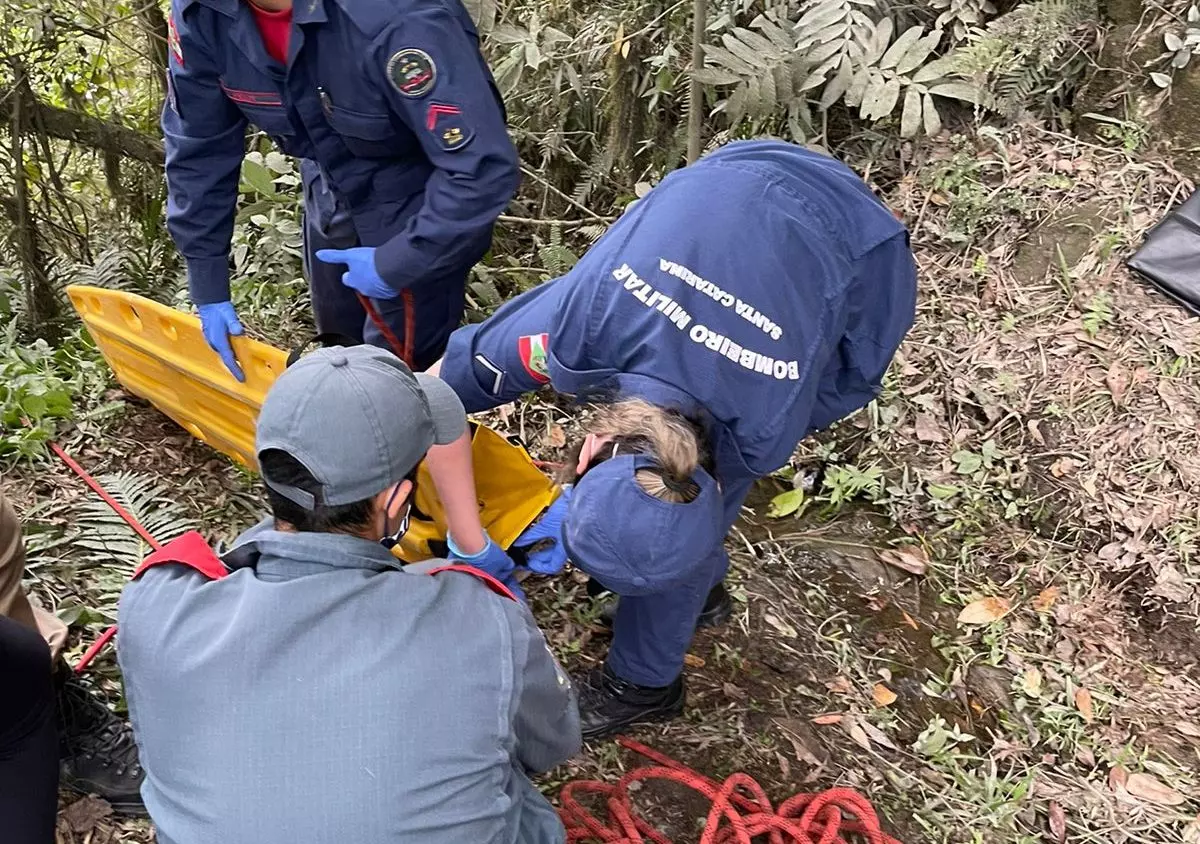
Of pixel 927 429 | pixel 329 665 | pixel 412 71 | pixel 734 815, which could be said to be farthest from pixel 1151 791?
pixel 412 71

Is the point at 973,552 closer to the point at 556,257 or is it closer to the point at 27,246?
the point at 556,257

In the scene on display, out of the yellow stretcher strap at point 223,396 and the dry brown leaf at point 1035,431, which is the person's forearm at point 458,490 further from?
the dry brown leaf at point 1035,431

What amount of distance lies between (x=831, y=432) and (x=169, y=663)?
2575 mm

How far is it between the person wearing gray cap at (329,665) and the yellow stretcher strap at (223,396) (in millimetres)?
1004

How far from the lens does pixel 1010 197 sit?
3.76 m

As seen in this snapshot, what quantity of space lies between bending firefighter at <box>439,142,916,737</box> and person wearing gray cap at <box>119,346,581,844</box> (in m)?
0.33

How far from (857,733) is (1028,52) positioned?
2.89m

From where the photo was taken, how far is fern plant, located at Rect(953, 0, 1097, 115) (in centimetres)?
378

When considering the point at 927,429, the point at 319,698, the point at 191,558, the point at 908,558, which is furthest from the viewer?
Answer: the point at 927,429

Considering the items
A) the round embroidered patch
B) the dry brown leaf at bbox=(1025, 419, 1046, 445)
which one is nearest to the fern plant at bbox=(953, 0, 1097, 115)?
the dry brown leaf at bbox=(1025, 419, 1046, 445)

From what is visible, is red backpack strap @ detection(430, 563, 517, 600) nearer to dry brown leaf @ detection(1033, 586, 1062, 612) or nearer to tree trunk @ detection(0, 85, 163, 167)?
dry brown leaf @ detection(1033, 586, 1062, 612)

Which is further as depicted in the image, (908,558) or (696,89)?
(696,89)

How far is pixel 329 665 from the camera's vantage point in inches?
51.1

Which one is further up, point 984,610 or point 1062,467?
point 1062,467
